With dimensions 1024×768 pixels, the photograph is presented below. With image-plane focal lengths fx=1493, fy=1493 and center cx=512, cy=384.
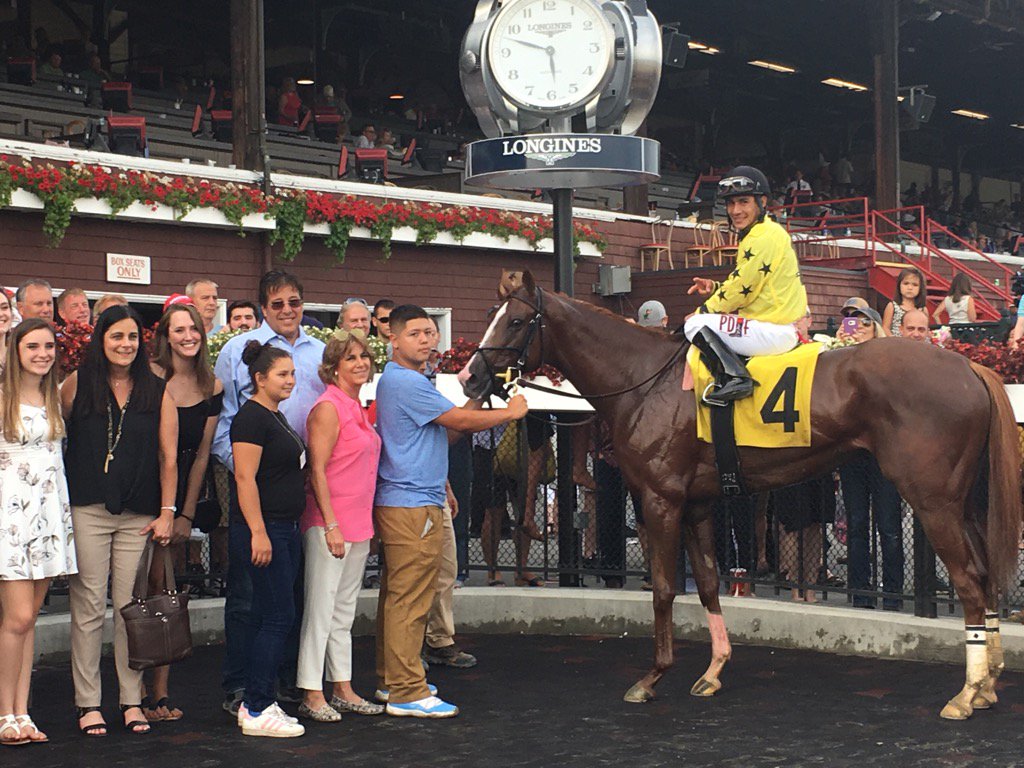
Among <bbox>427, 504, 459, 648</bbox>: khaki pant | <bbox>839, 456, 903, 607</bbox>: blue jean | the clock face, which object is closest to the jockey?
<bbox>839, 456, 903, 607</bbox>: blue jean

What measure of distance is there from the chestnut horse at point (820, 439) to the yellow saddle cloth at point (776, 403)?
0.20 ft

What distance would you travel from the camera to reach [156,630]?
6.81 metres

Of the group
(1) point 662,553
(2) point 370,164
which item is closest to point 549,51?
(1) point 662,553

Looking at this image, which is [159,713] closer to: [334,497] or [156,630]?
[156,630]

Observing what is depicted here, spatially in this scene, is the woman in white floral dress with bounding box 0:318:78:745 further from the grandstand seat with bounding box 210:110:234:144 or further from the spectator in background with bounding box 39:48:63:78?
the spectator in background with bounding box 39:48:63:78

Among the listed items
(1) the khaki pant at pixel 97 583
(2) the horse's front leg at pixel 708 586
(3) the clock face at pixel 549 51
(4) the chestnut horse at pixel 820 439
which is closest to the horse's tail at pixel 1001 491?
(4) the chestnut horse at pixel 820 439

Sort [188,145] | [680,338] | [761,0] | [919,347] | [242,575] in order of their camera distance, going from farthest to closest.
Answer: [761,0] → [188,145] → [680,338] → [919,347] → [242,575]

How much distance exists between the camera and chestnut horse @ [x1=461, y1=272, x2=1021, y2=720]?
7.28 metres

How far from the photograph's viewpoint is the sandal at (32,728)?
6668 mm

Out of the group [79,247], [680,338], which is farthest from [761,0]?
[680,338]

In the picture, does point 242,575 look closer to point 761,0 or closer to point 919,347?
point 919,347

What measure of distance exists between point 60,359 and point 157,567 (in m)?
2.07

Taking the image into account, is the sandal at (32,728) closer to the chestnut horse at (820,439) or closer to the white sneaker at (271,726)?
the white sneaker at (271,726)

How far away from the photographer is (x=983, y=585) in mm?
7348
